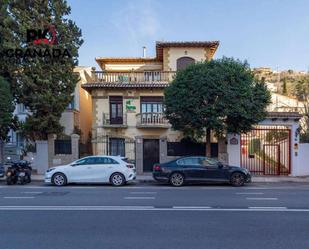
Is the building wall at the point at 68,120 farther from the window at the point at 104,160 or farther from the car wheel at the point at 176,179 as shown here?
the car wheel at the point at 176,179

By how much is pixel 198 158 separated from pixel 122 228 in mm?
10033

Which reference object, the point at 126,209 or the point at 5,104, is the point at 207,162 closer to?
the point at 126,209

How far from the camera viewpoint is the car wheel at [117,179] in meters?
16.9

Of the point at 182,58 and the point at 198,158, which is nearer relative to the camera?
the point at 198,158

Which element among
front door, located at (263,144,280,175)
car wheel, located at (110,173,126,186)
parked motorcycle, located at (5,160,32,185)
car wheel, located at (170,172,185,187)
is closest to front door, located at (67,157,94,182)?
car wheel, located at (110,173,126,186)

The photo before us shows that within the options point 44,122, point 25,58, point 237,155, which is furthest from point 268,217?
point 25,58

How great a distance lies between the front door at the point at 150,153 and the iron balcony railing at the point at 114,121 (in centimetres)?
236

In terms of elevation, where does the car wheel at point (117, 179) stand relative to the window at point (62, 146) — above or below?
below

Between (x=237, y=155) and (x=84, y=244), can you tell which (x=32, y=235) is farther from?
(x=237, y=155)

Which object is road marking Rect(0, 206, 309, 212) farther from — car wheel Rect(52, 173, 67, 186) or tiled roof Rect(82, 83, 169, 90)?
tiled roof Rect(82, 83, 169, 90)

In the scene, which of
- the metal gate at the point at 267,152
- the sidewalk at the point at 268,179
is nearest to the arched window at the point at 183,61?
the metal gate at the point at 267,152

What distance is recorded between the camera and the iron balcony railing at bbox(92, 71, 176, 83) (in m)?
26.1

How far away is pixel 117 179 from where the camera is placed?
16953 mm

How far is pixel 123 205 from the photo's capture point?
428 inches
